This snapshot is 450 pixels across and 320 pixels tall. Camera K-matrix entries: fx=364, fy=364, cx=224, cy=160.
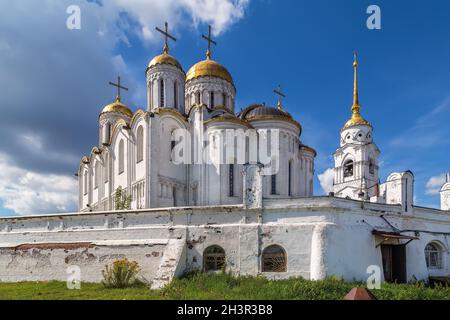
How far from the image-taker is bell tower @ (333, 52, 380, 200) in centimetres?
3083

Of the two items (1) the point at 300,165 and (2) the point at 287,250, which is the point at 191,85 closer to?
(1) the point at 300,165

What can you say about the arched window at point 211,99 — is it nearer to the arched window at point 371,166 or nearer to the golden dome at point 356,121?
the golden dome at point 356,121

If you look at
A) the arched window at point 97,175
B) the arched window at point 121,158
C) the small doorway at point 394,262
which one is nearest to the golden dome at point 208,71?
the arched window at point 121,158

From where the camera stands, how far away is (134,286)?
14.2 meters

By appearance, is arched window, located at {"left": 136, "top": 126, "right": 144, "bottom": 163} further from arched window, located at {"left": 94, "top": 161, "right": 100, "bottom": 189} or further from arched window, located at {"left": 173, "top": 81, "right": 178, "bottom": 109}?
arched window, located at {"left": 94, "top": 161, "right": 100, "bottom": 189}

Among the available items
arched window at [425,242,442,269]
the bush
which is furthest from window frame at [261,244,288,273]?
arched window at [425,242,442,269]

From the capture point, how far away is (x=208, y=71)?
28.7 meters

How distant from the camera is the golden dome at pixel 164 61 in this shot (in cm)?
2794

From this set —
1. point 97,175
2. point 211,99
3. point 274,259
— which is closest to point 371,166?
point 211,99

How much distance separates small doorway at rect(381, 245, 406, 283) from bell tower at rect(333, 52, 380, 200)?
574 inches

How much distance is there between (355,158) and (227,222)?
794 inches

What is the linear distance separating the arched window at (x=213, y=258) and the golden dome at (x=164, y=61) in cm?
1757

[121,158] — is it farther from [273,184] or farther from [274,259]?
[274,259]
